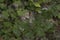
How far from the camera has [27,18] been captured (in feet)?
11.1

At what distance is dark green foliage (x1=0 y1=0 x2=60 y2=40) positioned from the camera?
311 cm

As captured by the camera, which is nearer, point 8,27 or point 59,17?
point 8,27

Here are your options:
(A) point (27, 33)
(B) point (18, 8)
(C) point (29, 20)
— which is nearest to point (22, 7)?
(B) point (18, 8)

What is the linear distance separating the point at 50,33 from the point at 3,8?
92 cm

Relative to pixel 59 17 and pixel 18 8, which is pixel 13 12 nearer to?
pixel 18 8

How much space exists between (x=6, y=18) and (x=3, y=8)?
208mm

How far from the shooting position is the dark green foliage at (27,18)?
10.2 ft

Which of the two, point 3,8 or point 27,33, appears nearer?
point 27,33

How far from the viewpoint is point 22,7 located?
3.49 metres

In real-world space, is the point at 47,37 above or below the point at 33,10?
below

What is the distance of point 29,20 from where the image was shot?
3.32 meters

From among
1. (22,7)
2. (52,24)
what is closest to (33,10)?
(22,7)

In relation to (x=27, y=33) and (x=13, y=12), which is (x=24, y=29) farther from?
(x=13, y=12)

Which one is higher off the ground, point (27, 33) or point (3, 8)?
point (3, 8)
